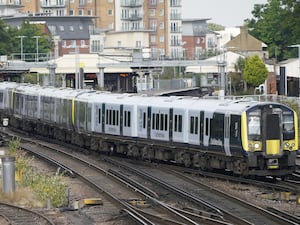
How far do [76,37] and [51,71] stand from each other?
56.3 m

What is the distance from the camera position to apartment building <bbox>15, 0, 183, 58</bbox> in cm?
14975

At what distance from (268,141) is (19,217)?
30.2 feet

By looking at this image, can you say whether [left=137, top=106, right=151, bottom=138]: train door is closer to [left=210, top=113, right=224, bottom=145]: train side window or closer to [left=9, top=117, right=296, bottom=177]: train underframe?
[left=9, top=117, right=296, bottom=177]: train underframe

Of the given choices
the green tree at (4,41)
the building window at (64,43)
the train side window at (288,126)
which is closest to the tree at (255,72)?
the green tree at (4,41)

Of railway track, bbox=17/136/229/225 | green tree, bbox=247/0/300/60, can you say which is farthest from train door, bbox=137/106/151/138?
green tree, bbox=247/0/300/60

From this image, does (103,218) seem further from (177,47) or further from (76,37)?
(177,47)

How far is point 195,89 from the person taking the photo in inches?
3105

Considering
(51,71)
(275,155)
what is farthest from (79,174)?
(51,71)

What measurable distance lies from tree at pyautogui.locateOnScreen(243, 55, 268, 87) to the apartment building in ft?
208

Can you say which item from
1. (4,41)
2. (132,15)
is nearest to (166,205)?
(4,41)

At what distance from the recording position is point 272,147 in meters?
29.4

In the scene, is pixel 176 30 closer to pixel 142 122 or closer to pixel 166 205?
pixel 142 122

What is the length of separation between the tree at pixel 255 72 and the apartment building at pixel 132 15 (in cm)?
6331

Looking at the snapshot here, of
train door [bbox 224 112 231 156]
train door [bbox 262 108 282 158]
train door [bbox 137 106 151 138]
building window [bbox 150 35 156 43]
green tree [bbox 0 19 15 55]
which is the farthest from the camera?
building window [bbox 150 35 156 43]
